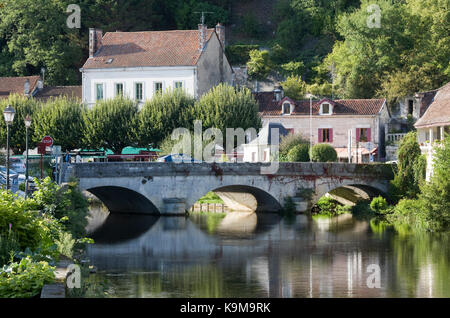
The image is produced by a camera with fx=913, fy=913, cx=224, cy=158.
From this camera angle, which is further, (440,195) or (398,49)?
(398,49)

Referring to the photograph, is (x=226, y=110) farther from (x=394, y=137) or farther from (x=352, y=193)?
(x=394, y=137)

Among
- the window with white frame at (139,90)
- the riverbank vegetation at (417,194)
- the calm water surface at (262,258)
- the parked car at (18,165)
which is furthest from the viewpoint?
the window with white frame at (139,90)

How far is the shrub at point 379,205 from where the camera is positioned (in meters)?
54.1

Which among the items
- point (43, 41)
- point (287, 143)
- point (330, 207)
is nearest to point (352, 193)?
point (330, 207)

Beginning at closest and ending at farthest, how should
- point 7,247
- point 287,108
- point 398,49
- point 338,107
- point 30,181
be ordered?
point 7,247 → point 30,181 → point 338,107 → point 287,108 → point 398,49

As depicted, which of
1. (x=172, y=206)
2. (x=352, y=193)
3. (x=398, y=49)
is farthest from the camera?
(x=398, y=49)

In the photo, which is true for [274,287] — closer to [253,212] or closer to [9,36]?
[253,212]

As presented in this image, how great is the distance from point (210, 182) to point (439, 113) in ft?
44.5

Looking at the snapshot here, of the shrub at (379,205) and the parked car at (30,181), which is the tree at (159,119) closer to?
the shrub at (379,205)

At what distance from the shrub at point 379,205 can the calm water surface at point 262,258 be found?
2821 millimetres

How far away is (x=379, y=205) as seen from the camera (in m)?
54.3

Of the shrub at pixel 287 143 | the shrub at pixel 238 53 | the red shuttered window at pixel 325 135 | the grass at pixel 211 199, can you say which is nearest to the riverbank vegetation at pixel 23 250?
the grass at pixel 211 199

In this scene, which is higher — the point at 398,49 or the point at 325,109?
the point at 398,49
